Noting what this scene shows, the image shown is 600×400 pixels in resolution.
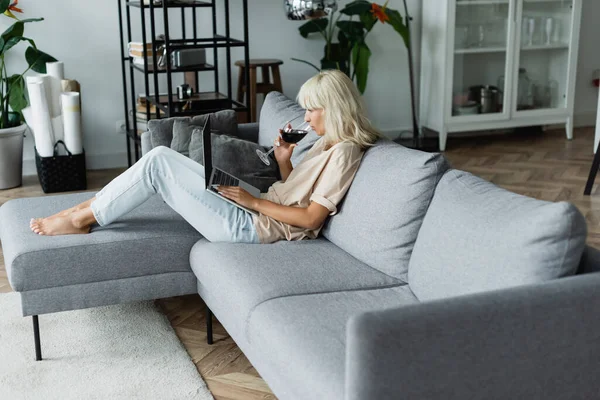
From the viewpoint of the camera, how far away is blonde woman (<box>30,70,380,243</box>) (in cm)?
275

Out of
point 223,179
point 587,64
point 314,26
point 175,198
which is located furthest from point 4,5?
point 587,64

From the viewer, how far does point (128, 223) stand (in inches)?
119

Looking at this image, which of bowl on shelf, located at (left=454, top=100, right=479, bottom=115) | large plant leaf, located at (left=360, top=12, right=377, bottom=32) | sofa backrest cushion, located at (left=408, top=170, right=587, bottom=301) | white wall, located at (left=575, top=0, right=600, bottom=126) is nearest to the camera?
sofa backrest cushion, located at (left=408, top=170, right=587, bottom=301)

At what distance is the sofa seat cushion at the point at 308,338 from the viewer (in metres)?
1.92

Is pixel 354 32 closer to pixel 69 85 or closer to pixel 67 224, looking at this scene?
pixel 69 85

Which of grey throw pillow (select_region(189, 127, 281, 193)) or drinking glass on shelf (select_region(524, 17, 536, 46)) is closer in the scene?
grey throw pillow (select_region(189, 127, 281, 193))

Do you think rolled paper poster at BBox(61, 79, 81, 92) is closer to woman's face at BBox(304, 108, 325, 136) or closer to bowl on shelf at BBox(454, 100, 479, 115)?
woman's face at BBox(304, 108, 325, 136)

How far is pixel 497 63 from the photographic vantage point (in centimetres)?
616

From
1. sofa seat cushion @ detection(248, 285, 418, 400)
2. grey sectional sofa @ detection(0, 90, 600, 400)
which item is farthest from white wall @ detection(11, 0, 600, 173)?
sofa seat cushion @ detection(248, 285, 418, 400)

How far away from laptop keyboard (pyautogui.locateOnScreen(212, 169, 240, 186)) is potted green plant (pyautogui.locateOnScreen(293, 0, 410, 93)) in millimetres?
2881

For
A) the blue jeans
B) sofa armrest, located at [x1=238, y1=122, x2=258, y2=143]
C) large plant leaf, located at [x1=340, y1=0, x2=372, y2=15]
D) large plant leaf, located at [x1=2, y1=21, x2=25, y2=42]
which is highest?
large plant leaf, located at [x1=340, y1=0, x2=372, y2=15]

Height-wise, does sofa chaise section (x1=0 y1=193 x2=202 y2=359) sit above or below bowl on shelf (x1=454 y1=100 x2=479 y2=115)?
below

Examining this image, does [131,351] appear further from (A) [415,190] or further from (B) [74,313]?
(A) [415,190]

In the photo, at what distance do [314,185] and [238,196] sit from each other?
27 centimetres
